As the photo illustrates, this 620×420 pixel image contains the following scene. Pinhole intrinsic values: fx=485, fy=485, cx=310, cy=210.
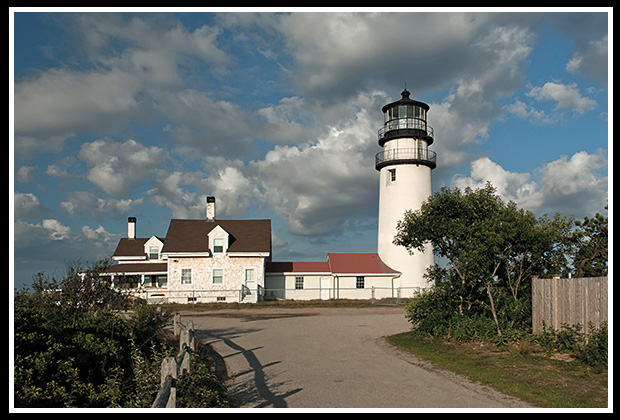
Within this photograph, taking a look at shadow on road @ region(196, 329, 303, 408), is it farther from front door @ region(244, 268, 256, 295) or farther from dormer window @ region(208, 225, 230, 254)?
dormer window @ region(208, 225, 230, 254)

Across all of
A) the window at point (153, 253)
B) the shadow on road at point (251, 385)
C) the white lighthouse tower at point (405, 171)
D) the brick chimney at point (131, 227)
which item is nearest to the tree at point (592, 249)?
the shadow on road at point (251, 385)

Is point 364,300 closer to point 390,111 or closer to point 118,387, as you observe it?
point 390,111

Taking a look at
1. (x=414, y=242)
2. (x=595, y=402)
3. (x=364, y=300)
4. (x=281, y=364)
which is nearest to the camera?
(x=595, y=402)

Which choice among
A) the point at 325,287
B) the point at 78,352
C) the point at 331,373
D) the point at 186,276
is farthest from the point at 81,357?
the point at 325,287

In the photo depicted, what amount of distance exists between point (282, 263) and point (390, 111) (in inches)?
579

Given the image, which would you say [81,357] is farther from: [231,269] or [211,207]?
[211,207]

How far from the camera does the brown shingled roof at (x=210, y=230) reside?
3534 centimetres

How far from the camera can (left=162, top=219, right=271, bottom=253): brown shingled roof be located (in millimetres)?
35344

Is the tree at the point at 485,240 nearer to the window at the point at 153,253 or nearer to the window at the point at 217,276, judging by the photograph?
the window at the point at 217,276

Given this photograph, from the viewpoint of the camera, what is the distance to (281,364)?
11445 mm

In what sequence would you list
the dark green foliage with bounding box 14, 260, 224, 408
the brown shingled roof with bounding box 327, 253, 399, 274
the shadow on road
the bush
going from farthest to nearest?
the brown shingled roof with bounding box 327, 253, 399, 274
the bush
the shadow on road
the dark green foliage with bounding box 14, 260, 224, 408

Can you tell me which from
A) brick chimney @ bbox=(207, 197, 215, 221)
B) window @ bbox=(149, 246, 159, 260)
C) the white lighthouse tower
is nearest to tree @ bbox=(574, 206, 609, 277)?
the white lighthouse tower

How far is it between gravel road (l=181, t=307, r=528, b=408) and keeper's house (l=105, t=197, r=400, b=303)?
1593 cm
